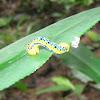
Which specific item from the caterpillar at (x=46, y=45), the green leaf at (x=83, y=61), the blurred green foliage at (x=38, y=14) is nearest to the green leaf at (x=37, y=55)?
the caterpillar at (x=46, y=45)

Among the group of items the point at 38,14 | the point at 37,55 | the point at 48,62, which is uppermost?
the point at 38,14

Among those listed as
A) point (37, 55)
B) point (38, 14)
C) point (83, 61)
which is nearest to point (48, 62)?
point (38, 14)

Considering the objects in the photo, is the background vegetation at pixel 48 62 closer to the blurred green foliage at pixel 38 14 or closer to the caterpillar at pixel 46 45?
the blurred green foliage at pixel 38 14

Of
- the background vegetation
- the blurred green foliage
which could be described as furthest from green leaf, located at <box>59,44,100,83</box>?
the blurred green foliage

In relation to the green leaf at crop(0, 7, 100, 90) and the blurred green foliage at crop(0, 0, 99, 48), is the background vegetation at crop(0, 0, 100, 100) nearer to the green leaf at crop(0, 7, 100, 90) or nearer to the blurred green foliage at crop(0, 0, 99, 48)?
the blurred green foliage at crop(0, 0, 99, 48)

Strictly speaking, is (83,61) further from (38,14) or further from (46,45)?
(38,14)
